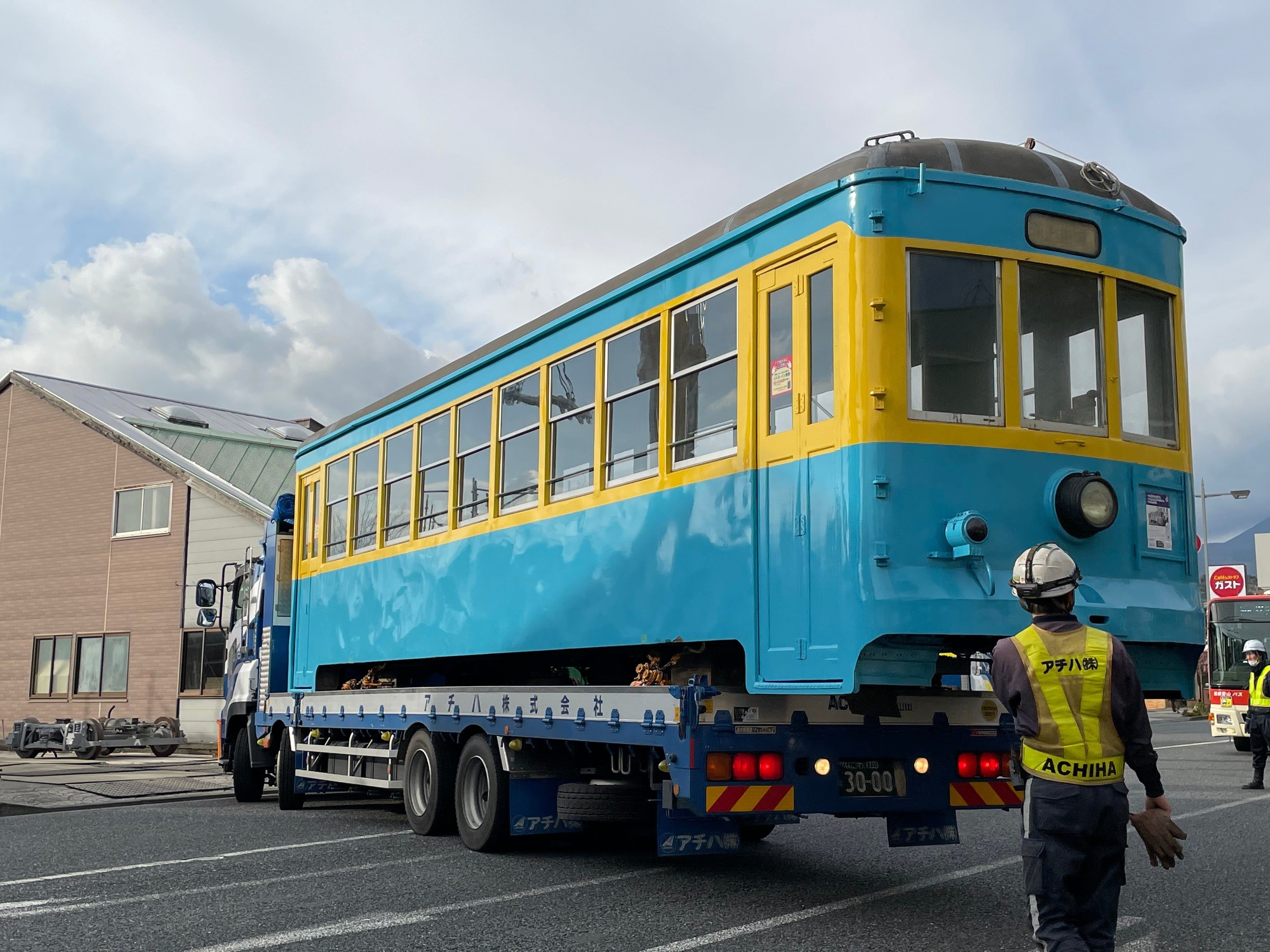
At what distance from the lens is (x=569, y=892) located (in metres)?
7.86

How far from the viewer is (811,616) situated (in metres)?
6.64

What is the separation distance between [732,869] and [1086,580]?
11.2 ft

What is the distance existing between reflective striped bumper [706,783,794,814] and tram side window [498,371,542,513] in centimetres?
305

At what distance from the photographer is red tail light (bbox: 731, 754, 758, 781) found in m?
6.96

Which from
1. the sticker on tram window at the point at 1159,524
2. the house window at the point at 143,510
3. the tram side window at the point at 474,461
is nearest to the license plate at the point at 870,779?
the sticker on tram window at the point at 1159,524

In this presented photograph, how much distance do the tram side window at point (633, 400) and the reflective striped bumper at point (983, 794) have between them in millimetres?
2491

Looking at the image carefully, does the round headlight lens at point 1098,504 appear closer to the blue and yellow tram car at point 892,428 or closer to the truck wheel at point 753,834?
the blue and yellow tram car at point 892,428

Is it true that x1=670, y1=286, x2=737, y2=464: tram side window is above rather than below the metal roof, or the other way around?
below

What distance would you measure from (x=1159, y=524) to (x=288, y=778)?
9.54 metres

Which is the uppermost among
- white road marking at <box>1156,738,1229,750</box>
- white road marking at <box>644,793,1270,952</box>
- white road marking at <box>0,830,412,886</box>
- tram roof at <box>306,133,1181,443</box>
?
tram roof at <box>306,133,1181,443</box>

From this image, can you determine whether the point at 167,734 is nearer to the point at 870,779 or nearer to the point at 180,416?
the point at 180,416

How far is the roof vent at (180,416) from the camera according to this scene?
119 ft

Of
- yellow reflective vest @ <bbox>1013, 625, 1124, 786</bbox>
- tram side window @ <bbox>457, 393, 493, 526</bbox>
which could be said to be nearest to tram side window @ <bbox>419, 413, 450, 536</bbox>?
tram side window @ <bbox>457, 393, 493, 526</bbox>

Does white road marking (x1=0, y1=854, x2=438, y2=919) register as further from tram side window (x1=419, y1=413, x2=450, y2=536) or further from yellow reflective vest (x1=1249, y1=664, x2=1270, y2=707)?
yellow reflective vest (x1=1249, y1=664, x2=1270, y2=707)
